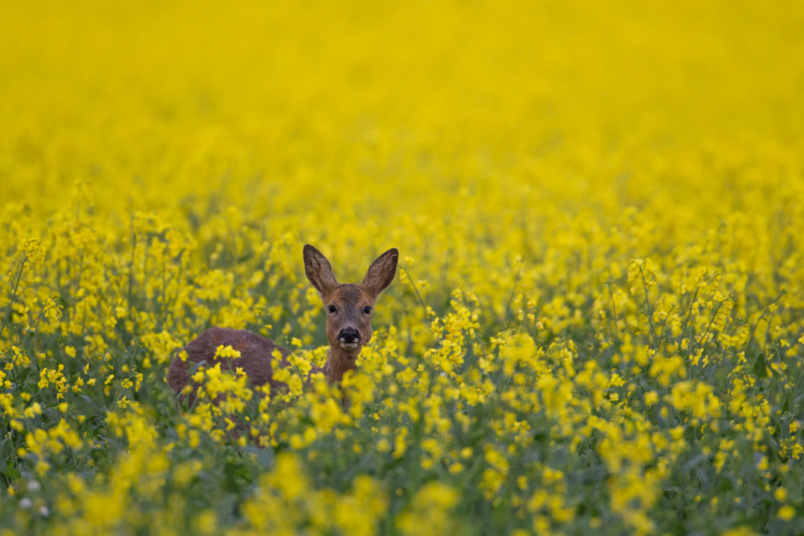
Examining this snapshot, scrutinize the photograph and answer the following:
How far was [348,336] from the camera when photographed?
19.6ft

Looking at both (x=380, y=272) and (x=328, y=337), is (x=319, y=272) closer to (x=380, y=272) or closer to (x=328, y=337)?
(x=380, y=272)

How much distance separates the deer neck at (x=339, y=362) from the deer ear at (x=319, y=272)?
0.59 metres

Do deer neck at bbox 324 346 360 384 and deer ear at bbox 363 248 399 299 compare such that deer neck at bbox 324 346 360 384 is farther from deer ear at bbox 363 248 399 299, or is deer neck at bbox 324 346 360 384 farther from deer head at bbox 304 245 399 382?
deer ear at bbox 363 248 399 299

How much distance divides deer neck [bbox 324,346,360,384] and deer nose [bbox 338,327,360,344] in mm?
246

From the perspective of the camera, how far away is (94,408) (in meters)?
5.95

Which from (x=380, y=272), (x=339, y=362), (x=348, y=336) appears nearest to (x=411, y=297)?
(x=380, y=272)

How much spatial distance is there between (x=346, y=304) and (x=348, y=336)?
44cm

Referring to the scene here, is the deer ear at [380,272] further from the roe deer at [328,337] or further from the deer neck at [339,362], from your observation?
the deer neck at [339,362]

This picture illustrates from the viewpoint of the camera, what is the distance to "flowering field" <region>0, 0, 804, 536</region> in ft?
13.9

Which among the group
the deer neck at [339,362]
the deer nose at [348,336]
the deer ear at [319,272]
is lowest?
the deer neck at [339,362]

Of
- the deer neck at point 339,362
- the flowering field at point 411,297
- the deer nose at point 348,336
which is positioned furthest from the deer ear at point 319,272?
the deer nose at point 348,336

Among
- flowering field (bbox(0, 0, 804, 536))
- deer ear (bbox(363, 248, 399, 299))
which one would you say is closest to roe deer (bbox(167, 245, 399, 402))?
deer ear (bbox(363, 248, 399, 299))

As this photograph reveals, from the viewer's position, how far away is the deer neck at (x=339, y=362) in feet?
20.4

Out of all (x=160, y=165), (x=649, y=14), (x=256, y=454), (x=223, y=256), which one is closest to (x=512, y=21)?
(x=649, y=14)
